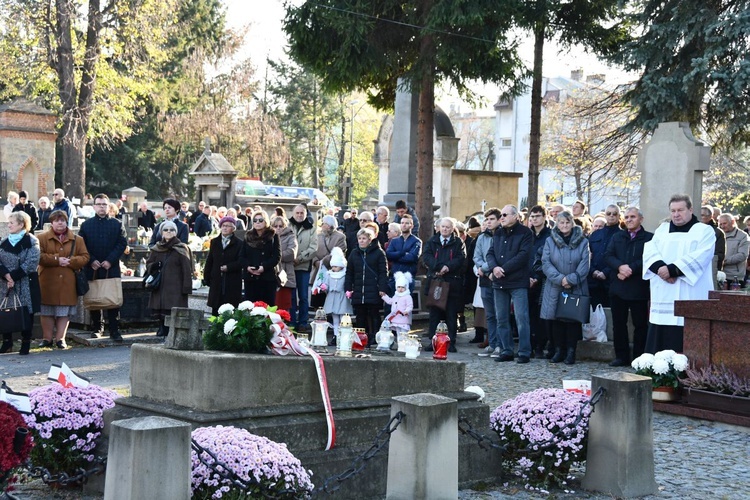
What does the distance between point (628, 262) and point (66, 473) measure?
817cm

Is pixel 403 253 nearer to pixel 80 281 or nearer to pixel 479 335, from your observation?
pixel 479 335

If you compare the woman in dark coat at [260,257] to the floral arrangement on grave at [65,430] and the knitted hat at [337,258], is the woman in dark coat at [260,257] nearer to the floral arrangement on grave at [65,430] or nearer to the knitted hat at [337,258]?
the knitted hat at [337,258]

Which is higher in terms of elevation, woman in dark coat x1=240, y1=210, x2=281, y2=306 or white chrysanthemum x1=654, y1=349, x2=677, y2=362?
woman in dark coat x1=240, y1=210, x2=281, y2=306

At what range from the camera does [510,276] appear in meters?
13.0

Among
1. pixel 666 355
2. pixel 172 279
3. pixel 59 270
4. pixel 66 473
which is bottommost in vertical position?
pixel 66 473

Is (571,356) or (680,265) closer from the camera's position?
(680,265)

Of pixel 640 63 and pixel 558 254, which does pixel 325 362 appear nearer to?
pixel 558 254

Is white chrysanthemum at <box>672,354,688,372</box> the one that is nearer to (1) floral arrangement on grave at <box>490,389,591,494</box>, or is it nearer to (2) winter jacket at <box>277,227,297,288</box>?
(1) floral arrangement on grave at <box>490,389,591,494</box>

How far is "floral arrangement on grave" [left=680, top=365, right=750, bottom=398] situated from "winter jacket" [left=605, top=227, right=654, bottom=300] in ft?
8.93

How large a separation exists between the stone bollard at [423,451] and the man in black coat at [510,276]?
22.6 feet

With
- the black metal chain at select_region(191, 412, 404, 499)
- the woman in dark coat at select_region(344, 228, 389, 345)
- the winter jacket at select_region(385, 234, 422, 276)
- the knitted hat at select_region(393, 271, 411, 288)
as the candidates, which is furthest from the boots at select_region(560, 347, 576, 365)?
the black metal chain at select_region(191, 412, 404, 499)

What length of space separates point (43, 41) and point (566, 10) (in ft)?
61.5

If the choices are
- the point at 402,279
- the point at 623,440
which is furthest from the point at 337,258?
the point at 623,440

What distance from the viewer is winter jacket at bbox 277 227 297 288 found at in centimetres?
1492
